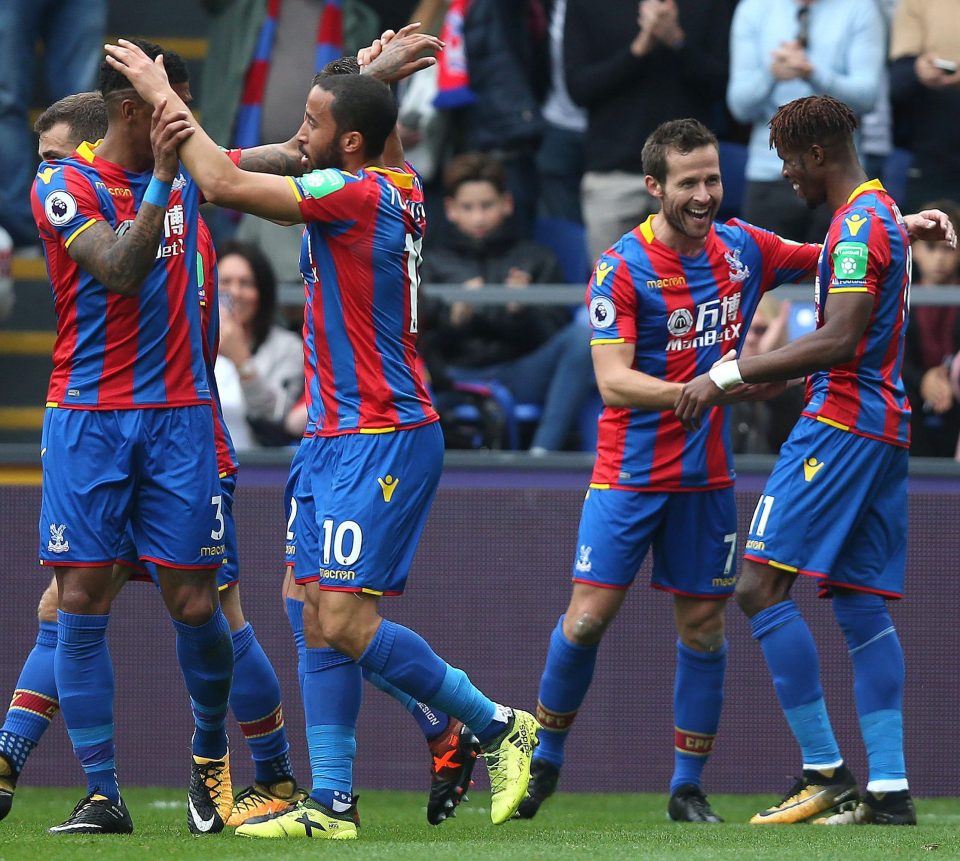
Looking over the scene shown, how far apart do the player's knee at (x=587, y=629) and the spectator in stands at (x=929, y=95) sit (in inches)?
140

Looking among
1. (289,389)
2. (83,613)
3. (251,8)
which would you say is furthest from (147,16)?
(83,613)

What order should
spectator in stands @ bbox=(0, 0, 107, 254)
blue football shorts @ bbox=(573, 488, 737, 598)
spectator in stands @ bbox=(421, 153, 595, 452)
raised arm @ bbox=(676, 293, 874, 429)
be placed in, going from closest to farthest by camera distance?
raised arm @ bbox=(676, 293, 874, 429) < blue football shorts @ bbox=(573, 488, 737, 598) < spectator in stands @ bbox=(421, 153, 595, 452) < spectator in stands @ bbox=(0, 0, 107, 254)

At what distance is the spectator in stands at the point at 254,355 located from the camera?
787 centimetres

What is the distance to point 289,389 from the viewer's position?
26.1 ft

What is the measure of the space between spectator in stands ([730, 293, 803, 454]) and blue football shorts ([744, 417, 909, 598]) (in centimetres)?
150

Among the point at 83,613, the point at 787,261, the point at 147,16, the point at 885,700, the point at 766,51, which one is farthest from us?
the point at 147,16

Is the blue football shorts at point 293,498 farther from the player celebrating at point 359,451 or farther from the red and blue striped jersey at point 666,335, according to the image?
the red and blue striped jersey at point 666,335

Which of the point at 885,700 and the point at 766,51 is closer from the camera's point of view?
the point at 885,700

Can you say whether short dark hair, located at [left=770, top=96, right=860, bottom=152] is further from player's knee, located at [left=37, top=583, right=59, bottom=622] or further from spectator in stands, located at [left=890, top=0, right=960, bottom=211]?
spectator in stands, located at [left=890, top=0, right=960, bottom=211]

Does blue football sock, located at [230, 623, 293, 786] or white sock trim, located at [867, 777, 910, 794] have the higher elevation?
blue football sock, located at [230, 623, 293, 786]

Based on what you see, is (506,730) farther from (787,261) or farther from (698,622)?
(787,261)

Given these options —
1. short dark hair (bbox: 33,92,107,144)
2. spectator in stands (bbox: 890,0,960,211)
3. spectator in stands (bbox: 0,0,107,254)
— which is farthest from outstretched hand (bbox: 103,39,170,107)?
spectator in stands (bbox: 890,0,960,211)

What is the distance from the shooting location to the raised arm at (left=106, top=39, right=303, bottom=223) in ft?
16.1

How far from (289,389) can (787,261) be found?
251 centimetres
